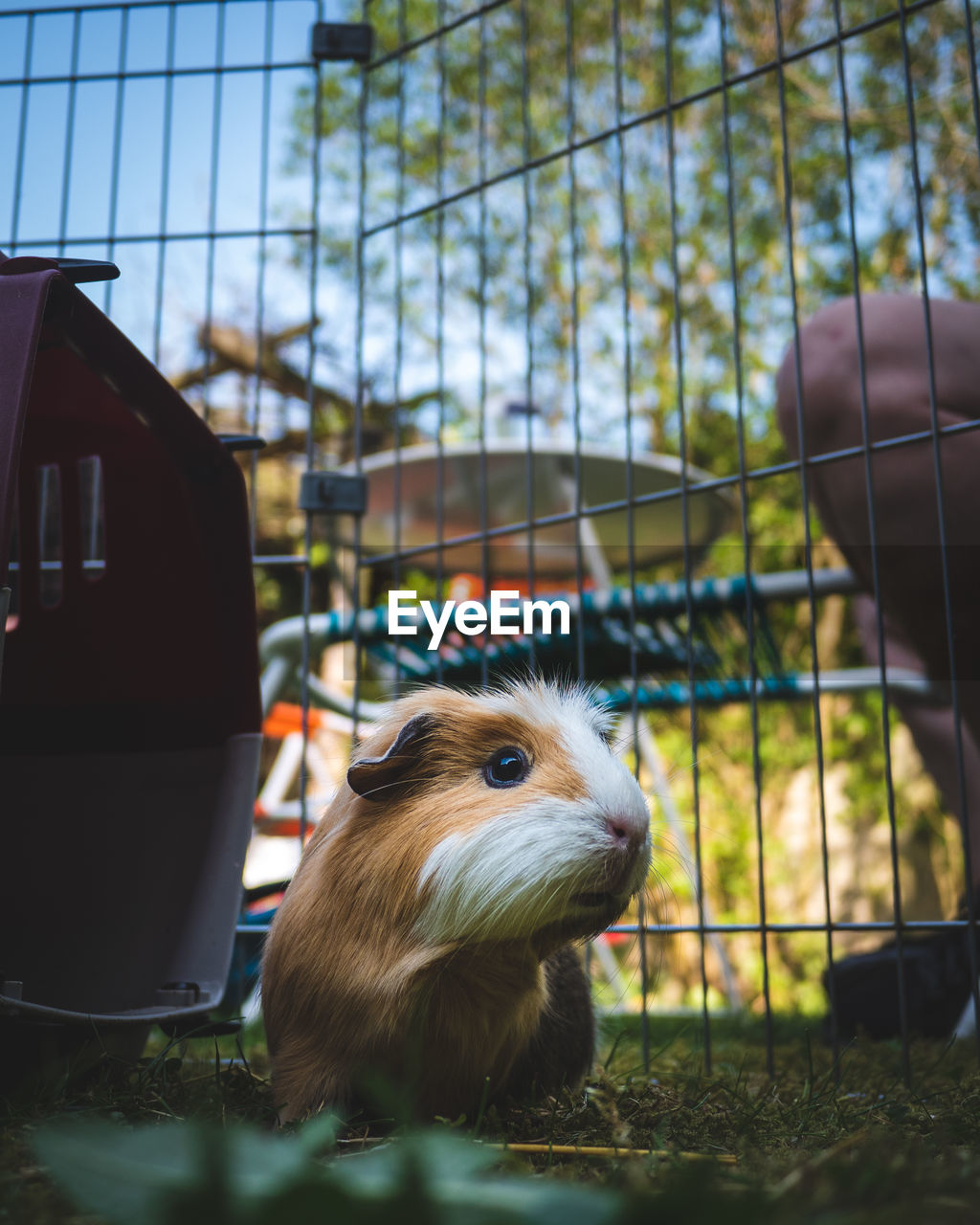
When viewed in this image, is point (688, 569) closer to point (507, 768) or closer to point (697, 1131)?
point (507, 768)

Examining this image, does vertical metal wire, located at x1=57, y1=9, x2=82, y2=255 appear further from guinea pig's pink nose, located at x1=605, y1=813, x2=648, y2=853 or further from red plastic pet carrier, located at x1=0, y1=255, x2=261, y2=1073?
guinea pig's pink nose, located at x1=605, y1=813, x2=648, y2=853

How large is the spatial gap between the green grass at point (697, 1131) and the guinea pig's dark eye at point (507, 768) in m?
0.34

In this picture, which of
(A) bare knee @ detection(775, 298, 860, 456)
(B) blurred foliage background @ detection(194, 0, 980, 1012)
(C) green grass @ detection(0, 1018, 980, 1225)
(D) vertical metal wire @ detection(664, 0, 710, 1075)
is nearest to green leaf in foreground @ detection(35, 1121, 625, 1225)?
(C) green grass @ detection(0, 1018, 980, 1225)

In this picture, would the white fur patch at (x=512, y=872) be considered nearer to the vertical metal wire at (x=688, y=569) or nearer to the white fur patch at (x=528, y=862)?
the white fur patch at (x=528, y=862)

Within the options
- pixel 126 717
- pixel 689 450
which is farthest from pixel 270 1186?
pixel 689 450

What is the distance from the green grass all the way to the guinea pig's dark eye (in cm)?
34

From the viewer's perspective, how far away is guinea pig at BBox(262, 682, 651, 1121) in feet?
3.32

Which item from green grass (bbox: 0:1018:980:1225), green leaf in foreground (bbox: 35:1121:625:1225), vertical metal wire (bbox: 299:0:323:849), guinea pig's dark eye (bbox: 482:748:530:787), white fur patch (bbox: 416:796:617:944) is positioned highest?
vertical metal wire (bbox: 299:0:323:849)

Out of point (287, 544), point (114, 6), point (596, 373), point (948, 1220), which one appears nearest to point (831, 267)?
point (596, 373)

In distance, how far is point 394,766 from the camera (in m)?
1.15

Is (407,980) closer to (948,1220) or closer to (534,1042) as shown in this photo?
(534,1042)

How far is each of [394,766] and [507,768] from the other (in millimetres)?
126

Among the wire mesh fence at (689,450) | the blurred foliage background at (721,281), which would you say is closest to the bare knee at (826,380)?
the wire mesh fence at (689,450)

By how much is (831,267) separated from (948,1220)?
641 centimetres
